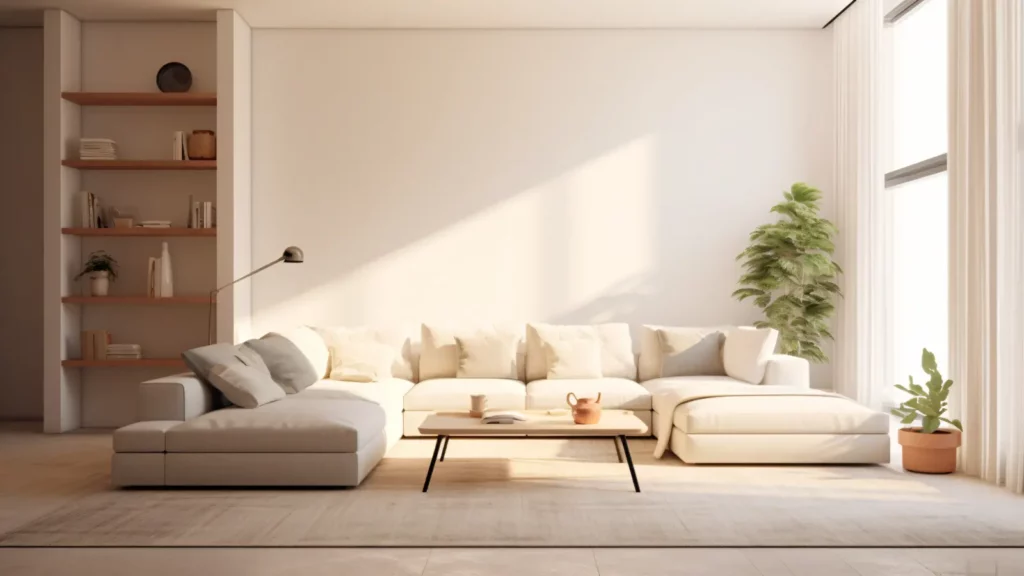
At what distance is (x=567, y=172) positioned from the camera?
867 centimetres

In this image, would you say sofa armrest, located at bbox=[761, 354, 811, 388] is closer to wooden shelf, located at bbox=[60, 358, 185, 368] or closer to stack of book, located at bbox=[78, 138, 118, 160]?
wooden shelf, located at bbox=[60, 358, 185, 368]

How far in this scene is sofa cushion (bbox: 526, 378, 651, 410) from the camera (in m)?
7.20

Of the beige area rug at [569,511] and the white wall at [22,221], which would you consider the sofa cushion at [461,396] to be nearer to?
the beige area rug at [569,511]

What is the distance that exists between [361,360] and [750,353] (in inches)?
121

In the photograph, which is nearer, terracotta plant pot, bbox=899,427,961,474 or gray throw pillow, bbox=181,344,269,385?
terracotta plant pot, bbox=899,427,961,474

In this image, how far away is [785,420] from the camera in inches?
241

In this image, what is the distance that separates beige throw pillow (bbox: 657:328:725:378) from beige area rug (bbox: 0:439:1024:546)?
1741 millimetres

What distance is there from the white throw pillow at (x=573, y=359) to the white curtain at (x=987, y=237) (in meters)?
2.73

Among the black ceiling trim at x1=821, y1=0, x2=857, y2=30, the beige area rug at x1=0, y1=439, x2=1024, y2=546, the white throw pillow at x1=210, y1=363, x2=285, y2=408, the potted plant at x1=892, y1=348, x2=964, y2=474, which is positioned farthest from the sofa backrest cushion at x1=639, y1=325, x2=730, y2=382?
the white throw pillow at x1=210, y1=363, x2=285, y2=408


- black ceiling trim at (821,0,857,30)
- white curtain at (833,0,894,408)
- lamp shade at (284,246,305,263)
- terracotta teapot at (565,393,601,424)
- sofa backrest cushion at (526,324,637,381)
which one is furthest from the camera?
black ceiling trim at (821,0,857,30)

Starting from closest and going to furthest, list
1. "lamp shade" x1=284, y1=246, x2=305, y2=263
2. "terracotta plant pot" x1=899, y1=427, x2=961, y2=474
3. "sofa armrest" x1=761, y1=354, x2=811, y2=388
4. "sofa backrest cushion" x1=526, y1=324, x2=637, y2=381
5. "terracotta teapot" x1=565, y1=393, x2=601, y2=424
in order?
1. "terracotta teapot" x1=565, y1=393, x2=601, y2=424
2. "terracotta plant pot" x1=899, y1=427, x2=961, y2=474
3. "sofa armrest" x1=761, y1=354, x2=811, y2=388
4. "lamp shade" x1=284, y1=246, x2=305, y2=263
5. "sofa backrest cushion" x1=526, y1=324, x2=637, y2=381

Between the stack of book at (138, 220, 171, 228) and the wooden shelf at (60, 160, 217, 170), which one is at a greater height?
the wooden shelf at (60, 160, 217, 170)

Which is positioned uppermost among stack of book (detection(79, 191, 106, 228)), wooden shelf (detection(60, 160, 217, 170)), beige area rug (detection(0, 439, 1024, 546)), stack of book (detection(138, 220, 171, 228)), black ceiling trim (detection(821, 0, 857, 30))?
black ceiling trim (detection(821, 0, 857, 30))

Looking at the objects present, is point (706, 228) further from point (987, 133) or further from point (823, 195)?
point (987, 133)
